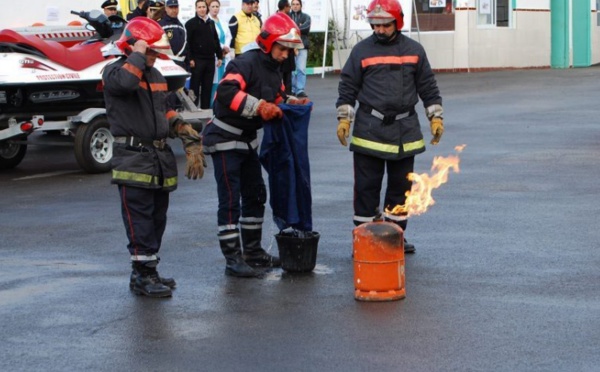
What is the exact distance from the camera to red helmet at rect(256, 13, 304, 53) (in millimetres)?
8578

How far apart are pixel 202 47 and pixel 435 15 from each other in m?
12.9

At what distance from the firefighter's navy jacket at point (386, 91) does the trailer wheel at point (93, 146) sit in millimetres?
5562

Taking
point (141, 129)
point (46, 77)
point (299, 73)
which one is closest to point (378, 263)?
point (141, 129)

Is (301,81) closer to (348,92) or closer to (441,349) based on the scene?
Result: (348,92)

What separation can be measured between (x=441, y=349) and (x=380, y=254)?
1352 millimetres

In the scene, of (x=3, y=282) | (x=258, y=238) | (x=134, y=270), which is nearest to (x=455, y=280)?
(x=258, y=238)

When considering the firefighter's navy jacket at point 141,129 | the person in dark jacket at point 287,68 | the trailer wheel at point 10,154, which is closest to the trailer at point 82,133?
the trailer wheel at point 10,154

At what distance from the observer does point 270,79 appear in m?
8.80

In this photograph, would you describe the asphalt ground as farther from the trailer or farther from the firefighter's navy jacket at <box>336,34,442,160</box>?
the firefighter's navy jacket at <box>336,34,442,160</box>

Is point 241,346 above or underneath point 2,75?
underneath

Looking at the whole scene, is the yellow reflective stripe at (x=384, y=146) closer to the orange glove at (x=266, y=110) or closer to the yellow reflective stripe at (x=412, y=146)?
the yellow reflective stripe at (x=412, y=146)

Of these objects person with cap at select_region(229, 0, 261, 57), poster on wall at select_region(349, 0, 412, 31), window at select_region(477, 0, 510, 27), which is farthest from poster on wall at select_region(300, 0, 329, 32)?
person with cap at select_region(229, 0, 261, 57)

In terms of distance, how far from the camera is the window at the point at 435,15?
30.8 metres

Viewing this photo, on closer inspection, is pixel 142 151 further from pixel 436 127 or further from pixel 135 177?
pixel 436 127
